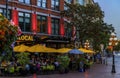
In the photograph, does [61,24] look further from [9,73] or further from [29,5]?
[9,73]

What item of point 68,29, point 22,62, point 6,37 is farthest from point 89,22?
point 6,37

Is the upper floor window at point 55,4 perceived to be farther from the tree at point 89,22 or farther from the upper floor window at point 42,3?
the tree at point 89,22

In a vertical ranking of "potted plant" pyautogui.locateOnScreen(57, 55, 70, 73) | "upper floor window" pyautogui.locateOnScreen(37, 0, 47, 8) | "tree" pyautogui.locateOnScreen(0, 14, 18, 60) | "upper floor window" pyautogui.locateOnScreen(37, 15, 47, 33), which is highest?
"upper floor window" pyautogui.locateOnScreen(37, 0, 47, 8)

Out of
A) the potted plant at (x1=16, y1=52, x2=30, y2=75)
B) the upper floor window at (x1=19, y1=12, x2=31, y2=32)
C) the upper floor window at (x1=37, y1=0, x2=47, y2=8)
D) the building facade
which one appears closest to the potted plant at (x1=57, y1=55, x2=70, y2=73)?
the potted plant at (x1=16, y1=52, x2=30, y2=75)

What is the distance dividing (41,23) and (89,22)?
6.80 metres

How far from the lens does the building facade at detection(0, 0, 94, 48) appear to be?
4900 cm

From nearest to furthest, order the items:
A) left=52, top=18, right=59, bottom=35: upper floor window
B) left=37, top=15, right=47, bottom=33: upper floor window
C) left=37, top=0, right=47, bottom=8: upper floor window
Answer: left=37, top=15, right=47, bottom=33: upper floor window, left=37, top=0, right=47, bottom=8: upper floor window, left=52, top=18, right=59, bottom=35: upper floor window

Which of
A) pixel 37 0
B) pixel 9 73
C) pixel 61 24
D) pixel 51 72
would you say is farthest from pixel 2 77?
pixel 61 24

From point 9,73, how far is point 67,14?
27.1 m

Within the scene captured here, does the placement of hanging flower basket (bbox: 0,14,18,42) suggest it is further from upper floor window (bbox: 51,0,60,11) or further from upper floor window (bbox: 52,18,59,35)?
upper floor window (bbox: 51,0,60,11)

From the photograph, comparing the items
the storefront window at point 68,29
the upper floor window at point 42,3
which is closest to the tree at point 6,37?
the upper floor window at point 42,3

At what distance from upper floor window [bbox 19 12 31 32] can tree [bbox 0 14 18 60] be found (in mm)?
40838

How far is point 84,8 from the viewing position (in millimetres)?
55938

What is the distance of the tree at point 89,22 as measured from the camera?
5562 centimetres
